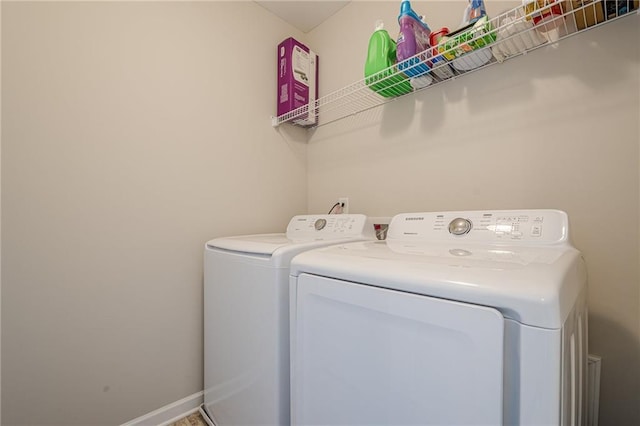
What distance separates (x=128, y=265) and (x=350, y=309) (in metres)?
1.07

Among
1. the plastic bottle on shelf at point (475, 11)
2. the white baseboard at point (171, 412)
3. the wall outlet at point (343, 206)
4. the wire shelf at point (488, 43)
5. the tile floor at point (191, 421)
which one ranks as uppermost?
the plastic bottle on shelf at point (475, 11)

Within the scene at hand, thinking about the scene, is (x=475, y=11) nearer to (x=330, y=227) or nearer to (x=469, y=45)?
(x=469, y=45)

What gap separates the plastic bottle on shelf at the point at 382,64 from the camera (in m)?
1.26

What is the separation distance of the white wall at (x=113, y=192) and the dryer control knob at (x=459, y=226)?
1.11m

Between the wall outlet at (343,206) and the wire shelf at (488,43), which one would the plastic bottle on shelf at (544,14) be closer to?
the wire shelf at (488,43)

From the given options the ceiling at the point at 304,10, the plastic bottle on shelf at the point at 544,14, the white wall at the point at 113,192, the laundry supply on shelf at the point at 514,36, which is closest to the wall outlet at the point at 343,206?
the white wall at the point at 113,192

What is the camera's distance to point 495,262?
616 mm

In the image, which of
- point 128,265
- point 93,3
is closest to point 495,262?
point 128,265

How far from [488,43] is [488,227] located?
689 mm

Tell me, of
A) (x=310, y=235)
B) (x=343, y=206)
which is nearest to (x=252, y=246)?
(x=310, y=235)

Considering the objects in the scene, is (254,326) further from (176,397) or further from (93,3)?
(93,3)

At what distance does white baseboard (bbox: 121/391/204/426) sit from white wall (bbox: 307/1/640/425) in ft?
4.49

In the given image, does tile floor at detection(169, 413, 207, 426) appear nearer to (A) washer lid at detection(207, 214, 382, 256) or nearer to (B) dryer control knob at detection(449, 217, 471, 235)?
(A) washer lid at detection(207, 214, 382, 256)

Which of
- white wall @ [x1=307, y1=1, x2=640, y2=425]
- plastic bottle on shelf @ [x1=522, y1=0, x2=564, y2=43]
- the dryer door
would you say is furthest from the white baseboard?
plastic bottle on shelf @ [x1=522, y1=0, x2=564, y2=43]
